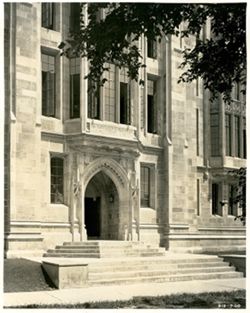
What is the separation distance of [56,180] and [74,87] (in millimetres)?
4072

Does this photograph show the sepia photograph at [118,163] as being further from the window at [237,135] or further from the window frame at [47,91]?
the window at [237,135]

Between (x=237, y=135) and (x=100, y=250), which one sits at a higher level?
(x=237, y=135)

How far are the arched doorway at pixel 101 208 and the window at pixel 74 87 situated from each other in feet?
11.2

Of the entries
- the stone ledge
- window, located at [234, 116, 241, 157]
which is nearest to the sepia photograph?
the stone ledge

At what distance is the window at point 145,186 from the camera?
29703 mm

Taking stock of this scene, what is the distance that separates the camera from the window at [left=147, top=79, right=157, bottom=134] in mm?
30391

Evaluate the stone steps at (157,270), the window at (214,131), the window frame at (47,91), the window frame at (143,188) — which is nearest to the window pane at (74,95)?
the window frame at (47,91)

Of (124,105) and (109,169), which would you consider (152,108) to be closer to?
(124,105)

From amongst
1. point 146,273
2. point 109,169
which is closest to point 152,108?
point 109,169

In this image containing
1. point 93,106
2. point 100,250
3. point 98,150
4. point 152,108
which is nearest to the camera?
point 100,250

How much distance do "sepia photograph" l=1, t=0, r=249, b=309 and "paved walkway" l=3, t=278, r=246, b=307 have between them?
0.06 meters

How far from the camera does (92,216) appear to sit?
95.1 ft

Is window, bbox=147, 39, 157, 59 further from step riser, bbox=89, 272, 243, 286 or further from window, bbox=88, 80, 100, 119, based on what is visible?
step riser, bbox=89, 272, 243, 286

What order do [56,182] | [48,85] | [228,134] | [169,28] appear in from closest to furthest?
1. [169,28]
2. [56,182]
3. [48,85]
4. [228,134]
